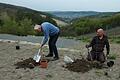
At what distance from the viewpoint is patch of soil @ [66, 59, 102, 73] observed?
12.1 m

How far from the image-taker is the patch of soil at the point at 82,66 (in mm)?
12054

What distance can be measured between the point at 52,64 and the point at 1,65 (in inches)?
75.2

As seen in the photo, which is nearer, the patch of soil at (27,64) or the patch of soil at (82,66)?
the patch of soil at (82,66)

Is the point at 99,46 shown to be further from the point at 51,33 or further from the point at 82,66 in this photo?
the point at 51,33

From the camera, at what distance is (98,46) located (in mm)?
13281

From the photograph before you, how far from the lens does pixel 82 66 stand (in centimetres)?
1234

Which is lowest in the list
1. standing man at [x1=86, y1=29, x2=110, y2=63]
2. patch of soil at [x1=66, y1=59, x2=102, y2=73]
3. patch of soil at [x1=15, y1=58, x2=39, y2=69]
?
patch of soil at [x1=15, y1=58, x2=39, y2=69]

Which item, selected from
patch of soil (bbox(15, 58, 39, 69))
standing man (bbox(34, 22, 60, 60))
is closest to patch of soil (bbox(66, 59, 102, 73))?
standing man (bbox(34, 22, 60, 60))

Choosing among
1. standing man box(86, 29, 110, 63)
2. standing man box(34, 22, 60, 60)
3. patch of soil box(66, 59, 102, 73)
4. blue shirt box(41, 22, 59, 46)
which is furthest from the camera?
standing man box(86, 29, 110, 63)

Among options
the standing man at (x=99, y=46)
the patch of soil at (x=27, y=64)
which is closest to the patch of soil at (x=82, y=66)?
the standing man at (x=99, y=46)

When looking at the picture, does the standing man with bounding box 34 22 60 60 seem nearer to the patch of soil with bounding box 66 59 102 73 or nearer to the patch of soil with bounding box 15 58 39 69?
the patch of soil with bounding box 15 58 39 69

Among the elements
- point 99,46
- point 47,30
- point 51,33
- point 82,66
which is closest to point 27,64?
point 47,30

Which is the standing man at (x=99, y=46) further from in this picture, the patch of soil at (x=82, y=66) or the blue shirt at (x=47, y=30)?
the blue shirt at (x=47, y=30)

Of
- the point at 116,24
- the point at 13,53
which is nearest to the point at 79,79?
the point at 13,53
